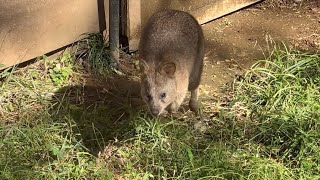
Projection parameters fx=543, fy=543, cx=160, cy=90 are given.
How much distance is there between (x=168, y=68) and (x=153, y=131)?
0.59 metres

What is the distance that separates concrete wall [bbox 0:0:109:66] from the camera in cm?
510

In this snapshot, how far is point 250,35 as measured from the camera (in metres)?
6.34

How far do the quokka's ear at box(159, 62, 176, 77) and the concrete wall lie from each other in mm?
1549

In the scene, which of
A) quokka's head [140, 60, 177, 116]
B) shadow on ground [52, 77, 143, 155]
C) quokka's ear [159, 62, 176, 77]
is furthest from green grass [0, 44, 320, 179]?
quokka's ear [159, 62, 176, 77]

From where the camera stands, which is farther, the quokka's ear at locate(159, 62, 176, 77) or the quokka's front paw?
the quokka's front paw

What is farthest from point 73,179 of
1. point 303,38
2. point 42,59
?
point 303,38

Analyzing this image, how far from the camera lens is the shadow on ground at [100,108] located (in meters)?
4.72

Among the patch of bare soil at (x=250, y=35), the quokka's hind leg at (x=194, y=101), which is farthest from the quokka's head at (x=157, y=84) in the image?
the patch of bare soil at (x=250, y=35)

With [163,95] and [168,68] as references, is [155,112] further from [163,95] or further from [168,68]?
[168,68]

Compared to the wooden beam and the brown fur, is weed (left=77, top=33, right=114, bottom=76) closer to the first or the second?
the brown fur

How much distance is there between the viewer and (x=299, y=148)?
444 centimetres

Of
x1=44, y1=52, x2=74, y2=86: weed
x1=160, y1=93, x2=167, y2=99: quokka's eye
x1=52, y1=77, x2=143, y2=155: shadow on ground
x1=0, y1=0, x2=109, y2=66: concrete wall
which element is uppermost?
x1=0, y1=0, x2=109, y2=66: concrete wall

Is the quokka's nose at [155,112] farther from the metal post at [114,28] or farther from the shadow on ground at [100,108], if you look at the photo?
the metal post at [114,28]

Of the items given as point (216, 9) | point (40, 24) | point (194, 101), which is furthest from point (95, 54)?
point (216, 9)
